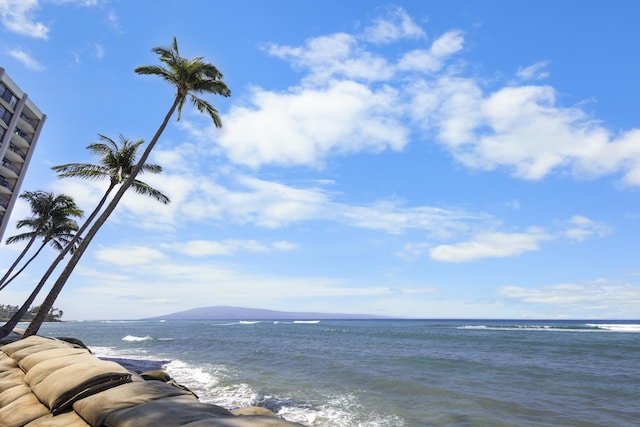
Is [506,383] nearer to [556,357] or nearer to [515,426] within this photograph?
[515,426]

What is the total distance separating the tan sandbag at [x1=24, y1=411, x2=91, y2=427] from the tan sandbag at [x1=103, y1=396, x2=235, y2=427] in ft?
2.13

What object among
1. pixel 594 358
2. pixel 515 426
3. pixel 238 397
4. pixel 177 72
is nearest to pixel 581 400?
pixel 515 426

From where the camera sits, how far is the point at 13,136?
35.4 metres

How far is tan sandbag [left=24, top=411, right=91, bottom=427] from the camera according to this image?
4.22m

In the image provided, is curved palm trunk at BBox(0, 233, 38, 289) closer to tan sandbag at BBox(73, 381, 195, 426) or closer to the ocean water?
the ocean water

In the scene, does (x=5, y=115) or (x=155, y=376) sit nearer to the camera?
(x=155, y=376)

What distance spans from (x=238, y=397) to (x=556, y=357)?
2368cm

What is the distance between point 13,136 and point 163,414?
44563 mm

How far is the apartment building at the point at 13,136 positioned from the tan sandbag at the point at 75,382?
38.8 meters

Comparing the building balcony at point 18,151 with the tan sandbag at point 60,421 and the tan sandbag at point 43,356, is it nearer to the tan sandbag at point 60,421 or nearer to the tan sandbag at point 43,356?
the tan sandbag at point 43,356

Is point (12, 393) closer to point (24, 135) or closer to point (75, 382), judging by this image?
point (75, 382)

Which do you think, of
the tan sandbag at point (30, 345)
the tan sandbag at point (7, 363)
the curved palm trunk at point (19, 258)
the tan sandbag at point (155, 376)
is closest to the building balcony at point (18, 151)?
the curved palm trunk at point (19, 258)

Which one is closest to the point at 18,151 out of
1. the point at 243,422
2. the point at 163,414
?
the point at 163,414

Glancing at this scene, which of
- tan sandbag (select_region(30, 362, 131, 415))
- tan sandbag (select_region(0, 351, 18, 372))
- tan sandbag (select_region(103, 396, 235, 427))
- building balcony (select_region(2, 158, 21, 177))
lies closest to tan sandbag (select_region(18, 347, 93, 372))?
tan sandbag (select_region(0, 351, 18, 372))
